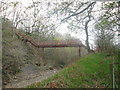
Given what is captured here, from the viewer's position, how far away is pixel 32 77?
169 centimetres

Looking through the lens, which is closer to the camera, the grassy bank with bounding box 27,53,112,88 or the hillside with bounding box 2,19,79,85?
the hillside with bounding box 2,19,79,85

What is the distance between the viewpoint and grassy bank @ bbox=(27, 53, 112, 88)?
177 cm

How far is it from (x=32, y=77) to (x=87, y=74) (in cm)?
56

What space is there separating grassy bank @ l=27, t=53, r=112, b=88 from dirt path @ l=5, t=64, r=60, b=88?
0.06 meters

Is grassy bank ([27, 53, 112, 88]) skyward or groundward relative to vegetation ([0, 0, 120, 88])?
groundward

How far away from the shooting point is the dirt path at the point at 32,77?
1664 mm

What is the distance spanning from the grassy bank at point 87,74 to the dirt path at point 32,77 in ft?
0.21

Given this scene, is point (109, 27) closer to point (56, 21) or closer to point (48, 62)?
point (56, 21)

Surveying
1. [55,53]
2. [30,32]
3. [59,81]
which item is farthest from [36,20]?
[59,81]

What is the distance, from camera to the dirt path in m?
1.66

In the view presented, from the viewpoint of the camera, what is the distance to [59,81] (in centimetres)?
176

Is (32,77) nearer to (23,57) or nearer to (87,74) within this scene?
(23,57)

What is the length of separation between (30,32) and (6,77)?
484mm

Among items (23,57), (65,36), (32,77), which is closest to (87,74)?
(65,36)
